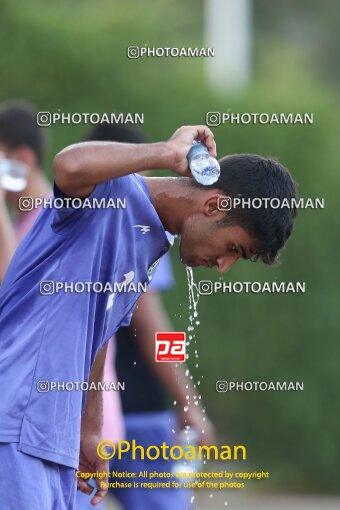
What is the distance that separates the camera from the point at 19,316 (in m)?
2.83

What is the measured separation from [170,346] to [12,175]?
86 centimetres

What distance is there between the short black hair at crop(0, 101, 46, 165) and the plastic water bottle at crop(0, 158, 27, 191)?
0.13 m

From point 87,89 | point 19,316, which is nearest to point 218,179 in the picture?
point 19,316

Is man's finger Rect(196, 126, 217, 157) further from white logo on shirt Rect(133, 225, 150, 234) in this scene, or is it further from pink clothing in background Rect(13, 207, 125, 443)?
pink clothing in background Rect(13, 207, 125, 443)

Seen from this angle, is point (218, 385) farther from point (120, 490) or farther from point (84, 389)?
point (84, 389)

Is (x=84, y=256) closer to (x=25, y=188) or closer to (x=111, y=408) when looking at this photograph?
(x=111, y=408)

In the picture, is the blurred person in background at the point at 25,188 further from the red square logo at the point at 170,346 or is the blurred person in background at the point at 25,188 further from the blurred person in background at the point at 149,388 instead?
the red square logo at the point at 170,346

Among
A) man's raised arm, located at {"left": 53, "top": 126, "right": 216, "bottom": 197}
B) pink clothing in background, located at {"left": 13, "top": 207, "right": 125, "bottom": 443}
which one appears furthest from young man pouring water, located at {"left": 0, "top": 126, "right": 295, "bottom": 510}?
pink clothing in background, located at {"left": 13, "top": 207, "right": 125, "bottom": 443}

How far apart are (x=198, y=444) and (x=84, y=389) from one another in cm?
98

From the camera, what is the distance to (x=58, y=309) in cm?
282

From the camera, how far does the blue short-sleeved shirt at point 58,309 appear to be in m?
2.78

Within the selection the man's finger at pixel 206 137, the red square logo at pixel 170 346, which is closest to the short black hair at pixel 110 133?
the red square logo at pixel 170 346

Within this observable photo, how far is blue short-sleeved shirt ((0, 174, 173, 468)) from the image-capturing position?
2.78 m

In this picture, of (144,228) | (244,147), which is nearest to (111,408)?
(144,228)
